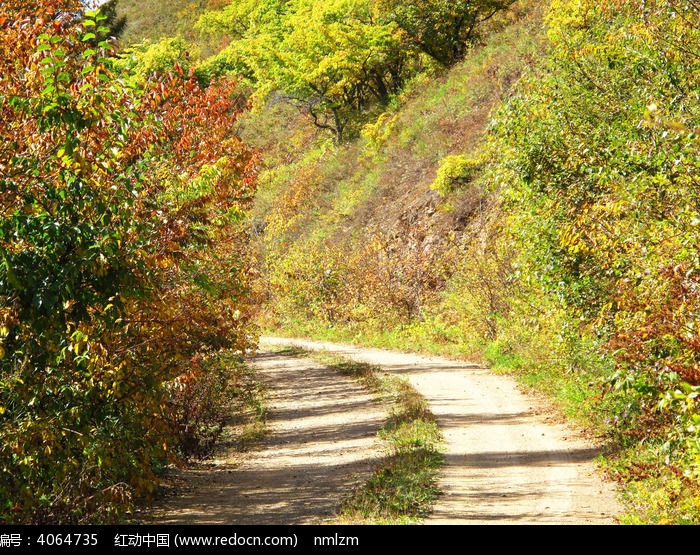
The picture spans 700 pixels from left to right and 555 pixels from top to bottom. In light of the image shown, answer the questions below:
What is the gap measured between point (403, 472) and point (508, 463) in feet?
5.23

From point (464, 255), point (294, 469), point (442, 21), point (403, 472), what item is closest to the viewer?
point (403, 472)

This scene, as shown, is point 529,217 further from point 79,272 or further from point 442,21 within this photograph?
point 442,21

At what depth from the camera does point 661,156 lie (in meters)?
8.84

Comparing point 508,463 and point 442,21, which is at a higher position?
point 442,21

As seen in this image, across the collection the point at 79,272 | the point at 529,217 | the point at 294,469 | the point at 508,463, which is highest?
the point at 79,272

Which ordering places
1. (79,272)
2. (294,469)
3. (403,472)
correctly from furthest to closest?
(294,469), (403,472), (79,272)

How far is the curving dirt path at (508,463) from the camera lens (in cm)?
914

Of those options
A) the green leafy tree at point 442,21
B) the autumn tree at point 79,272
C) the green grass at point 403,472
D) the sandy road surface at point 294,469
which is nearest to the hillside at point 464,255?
the autumn tree at point 79,272

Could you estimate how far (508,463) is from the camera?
1177cm

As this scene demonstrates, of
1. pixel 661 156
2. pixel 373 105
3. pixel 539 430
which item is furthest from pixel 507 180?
pixel 373 105

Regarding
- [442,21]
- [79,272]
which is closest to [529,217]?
[79,272]

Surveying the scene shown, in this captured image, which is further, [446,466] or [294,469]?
[294,469]

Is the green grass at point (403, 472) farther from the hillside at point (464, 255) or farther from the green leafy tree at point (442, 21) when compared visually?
the green leafy tree at point (442, 21)
